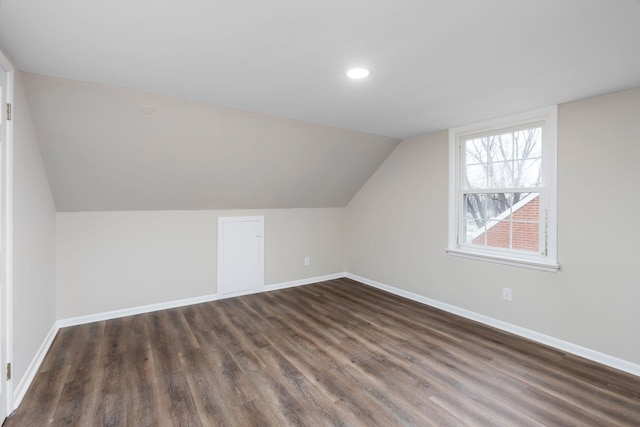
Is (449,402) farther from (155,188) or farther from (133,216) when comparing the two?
(133,216)

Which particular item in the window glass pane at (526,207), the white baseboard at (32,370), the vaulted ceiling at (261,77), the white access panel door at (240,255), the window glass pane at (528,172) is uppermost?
the vaulted ceiling at (261,77)

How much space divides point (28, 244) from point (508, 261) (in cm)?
397

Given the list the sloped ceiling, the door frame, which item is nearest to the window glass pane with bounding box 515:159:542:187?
the sloped ceiling

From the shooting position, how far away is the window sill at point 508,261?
2.73m

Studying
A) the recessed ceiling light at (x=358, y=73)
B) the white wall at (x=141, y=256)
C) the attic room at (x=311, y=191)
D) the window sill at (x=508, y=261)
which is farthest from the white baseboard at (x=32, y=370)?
the window sill at (x=508, y=261)

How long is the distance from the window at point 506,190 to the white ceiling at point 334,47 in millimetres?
437

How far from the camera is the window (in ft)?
9.13

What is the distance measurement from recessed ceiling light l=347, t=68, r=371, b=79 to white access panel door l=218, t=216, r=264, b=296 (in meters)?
2.62

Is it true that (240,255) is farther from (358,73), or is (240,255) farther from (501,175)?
(501,175)

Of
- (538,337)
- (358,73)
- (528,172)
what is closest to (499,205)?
(528,172)

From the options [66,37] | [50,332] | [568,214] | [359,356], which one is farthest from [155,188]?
[568,214]

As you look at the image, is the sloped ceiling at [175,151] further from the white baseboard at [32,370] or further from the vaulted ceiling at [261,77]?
the white baseboard at [32,370]

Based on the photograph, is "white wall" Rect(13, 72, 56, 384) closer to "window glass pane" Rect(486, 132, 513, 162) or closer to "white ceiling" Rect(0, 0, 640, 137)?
"white ceiling" Rect(0, 0, 640, 137)

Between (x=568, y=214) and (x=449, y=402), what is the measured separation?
1.87 m
